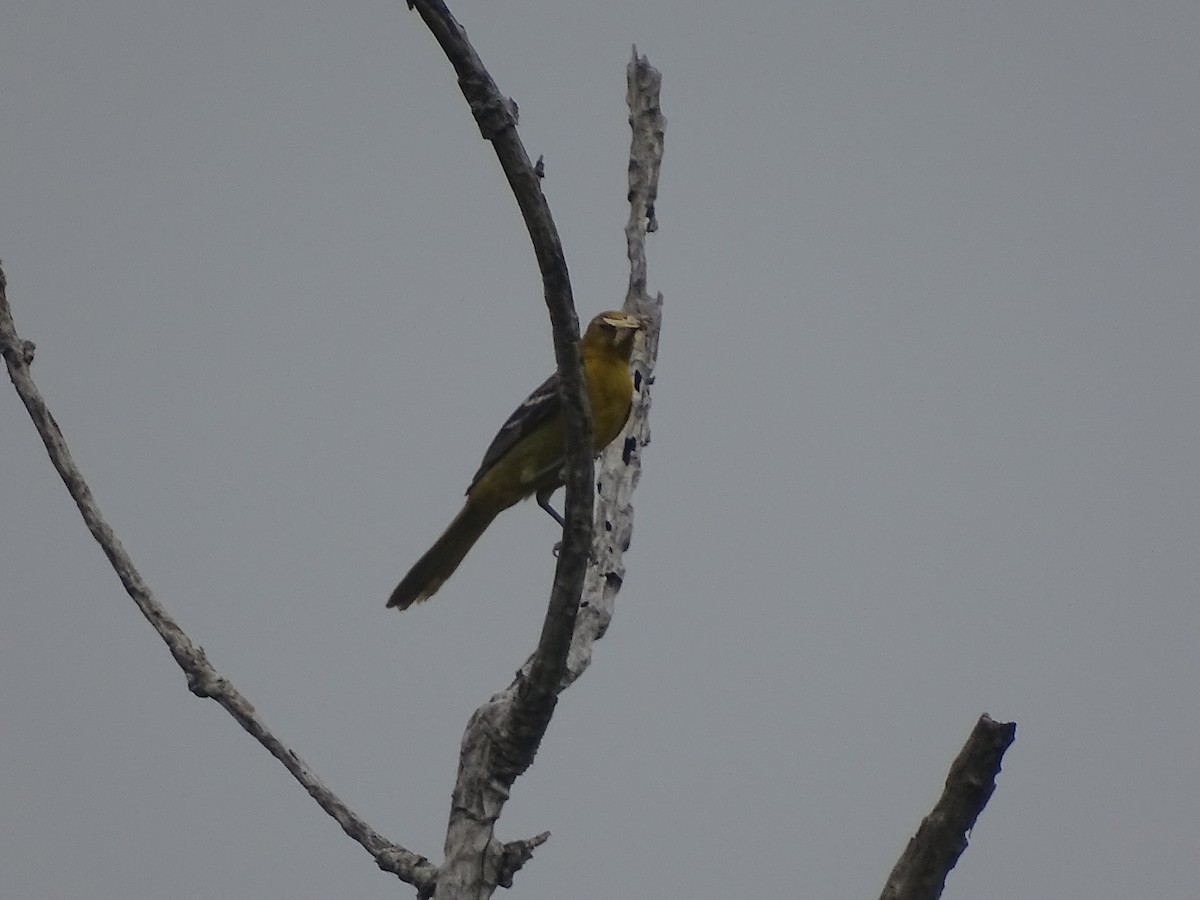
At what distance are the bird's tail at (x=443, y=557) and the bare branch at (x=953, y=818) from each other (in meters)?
3.46

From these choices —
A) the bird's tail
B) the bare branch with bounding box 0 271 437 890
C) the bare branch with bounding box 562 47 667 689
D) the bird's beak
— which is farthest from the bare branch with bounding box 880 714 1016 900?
the bird's tail

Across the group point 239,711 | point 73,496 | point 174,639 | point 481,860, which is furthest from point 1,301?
point 481,860

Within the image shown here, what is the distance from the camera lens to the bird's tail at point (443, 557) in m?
6.22

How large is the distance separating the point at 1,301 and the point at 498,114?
174cm

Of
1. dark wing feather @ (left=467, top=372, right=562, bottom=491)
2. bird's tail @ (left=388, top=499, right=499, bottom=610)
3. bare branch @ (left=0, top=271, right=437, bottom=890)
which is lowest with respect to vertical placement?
bare branch @ (left=0, top=271, right=437, bottom=890)

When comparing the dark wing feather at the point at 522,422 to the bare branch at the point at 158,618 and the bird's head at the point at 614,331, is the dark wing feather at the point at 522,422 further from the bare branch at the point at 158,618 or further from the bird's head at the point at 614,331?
the bare branch at the point at 158,618

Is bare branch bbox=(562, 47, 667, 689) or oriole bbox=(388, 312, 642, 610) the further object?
oriole bbox=(388, 312, 642, 610)

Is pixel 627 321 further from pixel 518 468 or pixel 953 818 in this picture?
pixel 953 818


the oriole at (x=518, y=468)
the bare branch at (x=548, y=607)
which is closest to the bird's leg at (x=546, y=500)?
the oriole at (x=518, y=468)

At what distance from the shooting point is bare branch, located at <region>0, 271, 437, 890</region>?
4035mm

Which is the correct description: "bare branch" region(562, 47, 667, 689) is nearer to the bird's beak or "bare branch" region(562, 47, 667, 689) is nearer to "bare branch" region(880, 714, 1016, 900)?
the bird's beak

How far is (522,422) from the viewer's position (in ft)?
20.9

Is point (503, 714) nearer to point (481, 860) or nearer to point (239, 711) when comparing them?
point (481, 860)

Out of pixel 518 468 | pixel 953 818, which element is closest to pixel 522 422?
pixel 518 468
